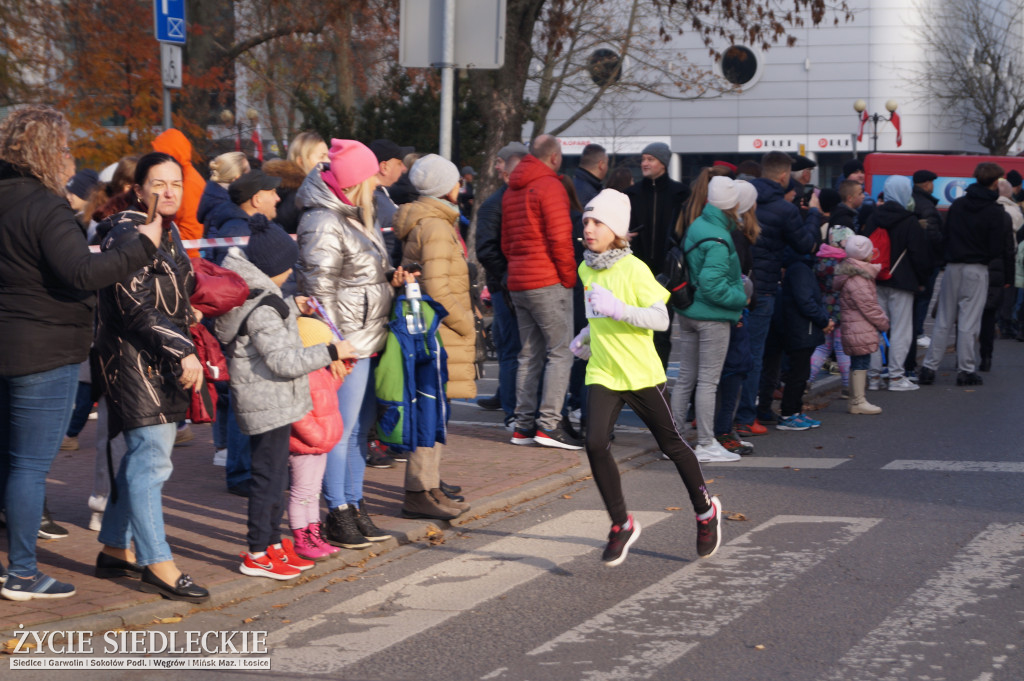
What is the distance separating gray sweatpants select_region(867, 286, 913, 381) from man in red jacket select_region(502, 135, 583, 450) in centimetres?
439

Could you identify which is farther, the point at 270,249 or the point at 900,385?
the point at 900,385

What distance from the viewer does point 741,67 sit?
158ft

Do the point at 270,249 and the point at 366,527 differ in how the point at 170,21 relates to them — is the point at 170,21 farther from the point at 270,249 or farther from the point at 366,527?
the point at 366,527

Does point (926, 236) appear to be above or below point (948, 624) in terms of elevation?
above

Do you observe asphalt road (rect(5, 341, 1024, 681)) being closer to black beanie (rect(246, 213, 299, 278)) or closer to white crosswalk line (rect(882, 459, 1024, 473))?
white crosswalk line (rect(882, 459, 1024, 473))

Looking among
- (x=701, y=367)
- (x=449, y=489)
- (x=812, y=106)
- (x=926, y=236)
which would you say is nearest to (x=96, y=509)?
(x=449, y=489)

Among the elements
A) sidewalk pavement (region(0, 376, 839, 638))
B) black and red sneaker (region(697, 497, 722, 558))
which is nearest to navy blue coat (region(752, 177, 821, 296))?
sidewalk pavement (region(0, 376, 839, 638))

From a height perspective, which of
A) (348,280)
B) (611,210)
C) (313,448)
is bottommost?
(313,448)

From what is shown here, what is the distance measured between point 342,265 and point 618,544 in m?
1.97

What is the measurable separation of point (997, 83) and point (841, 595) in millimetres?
43346

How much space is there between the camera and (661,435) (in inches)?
246

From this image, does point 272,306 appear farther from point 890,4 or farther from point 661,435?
point 890,4

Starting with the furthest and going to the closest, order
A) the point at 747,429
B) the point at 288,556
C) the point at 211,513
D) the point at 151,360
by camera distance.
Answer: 1. the point at 747,429
2. the point at 211,513
3. the point at 288,556
4. the point at 151,360

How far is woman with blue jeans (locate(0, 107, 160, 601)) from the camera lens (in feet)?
16.6
